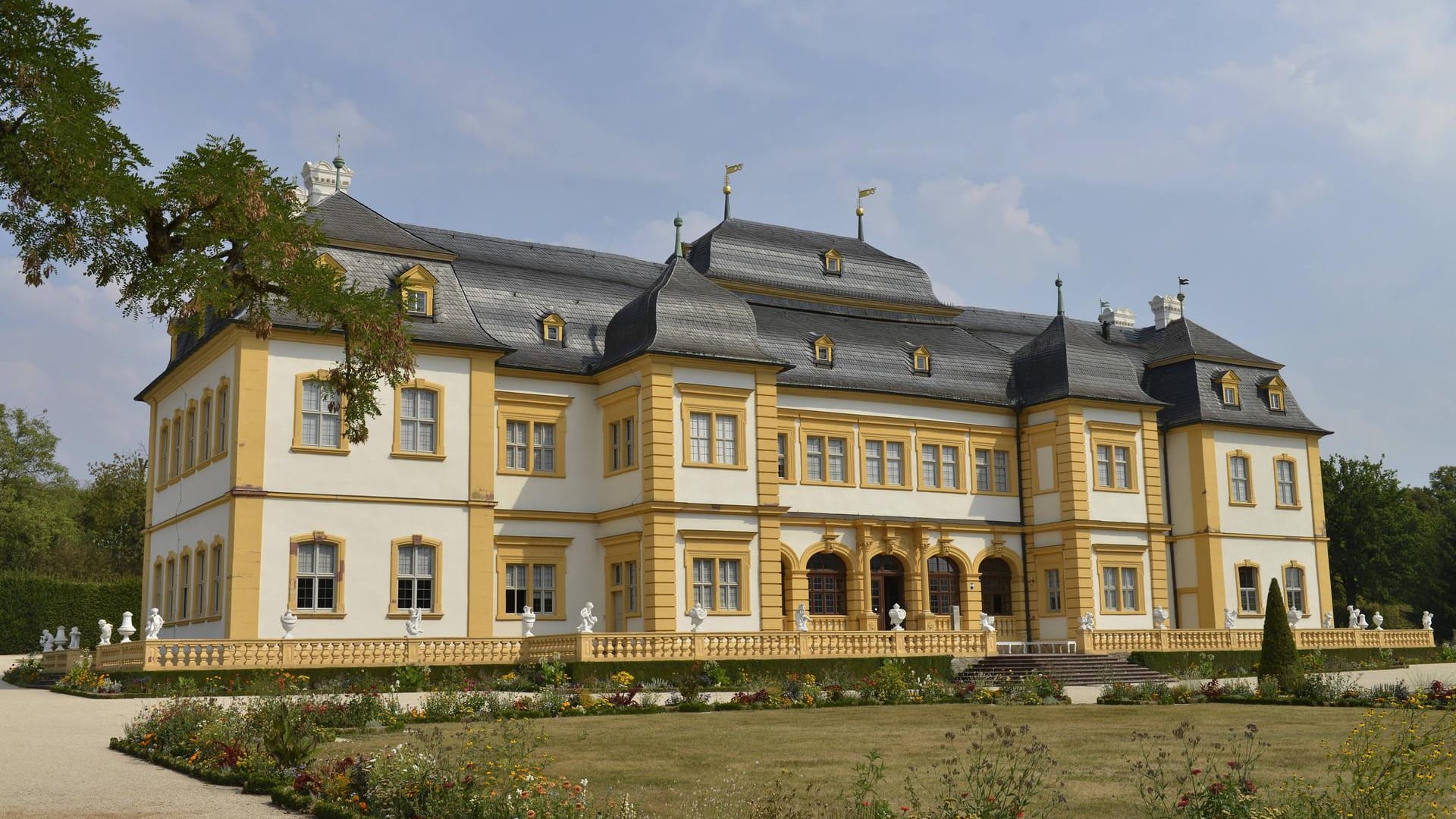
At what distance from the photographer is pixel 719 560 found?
32.6m

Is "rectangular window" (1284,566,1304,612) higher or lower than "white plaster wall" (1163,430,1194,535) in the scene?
lower

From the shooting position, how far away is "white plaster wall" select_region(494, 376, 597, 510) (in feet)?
109

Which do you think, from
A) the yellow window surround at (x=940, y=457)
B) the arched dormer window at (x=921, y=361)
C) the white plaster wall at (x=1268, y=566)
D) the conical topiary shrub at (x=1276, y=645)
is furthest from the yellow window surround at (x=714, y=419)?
the white plaster wall at (x=1268, y=566)

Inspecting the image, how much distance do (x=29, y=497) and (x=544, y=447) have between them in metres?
40.0

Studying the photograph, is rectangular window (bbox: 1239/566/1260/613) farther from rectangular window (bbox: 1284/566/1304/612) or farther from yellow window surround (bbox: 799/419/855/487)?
yellow window surround (bbox: 799/419/855/487)

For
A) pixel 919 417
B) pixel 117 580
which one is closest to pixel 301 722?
pixel 919 417

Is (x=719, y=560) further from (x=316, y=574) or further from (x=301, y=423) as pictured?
(x=301, y=423)

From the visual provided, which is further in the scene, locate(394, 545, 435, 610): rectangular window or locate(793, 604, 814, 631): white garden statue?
locate(793, 604, 814, 631): white garden statue

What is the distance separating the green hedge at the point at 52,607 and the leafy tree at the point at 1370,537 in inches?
1780

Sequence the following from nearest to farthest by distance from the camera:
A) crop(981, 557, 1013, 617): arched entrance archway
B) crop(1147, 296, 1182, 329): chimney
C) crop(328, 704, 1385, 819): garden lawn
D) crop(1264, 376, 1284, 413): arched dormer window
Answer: crop(328, 704, 1385, 819): garden lawn
crop(981, 557, 1013, 617): arched entrance archway
crop(1264, 376, 1284, 413): arched dormer window
crop(1147, 296, 1182, 329): chimney

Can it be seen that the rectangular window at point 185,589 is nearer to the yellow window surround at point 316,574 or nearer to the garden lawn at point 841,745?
the yellow window surround at point 316,574

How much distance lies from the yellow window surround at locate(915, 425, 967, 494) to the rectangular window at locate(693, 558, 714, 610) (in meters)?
8.28

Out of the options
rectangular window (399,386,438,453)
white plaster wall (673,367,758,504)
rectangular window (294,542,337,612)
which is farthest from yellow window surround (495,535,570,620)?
rectangular window (294,542,337,612)

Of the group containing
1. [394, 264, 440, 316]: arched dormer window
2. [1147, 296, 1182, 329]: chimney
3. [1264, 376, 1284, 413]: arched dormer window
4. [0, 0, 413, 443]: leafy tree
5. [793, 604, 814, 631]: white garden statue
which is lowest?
[793, 604, 814, 631]: white garden statue
